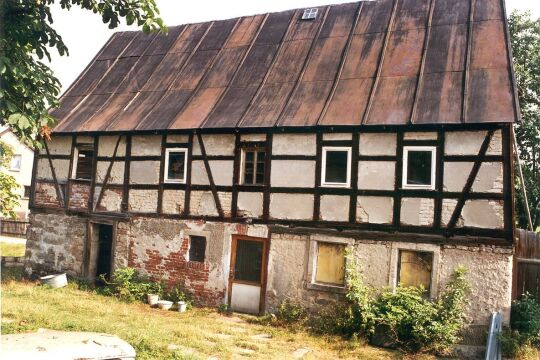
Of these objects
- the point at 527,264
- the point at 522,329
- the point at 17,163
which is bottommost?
the point at 522,329

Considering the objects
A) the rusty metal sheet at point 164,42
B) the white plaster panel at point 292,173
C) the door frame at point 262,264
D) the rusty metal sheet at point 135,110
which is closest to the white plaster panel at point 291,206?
the white plaster panel at point 292,173

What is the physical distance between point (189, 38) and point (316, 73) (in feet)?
19.9

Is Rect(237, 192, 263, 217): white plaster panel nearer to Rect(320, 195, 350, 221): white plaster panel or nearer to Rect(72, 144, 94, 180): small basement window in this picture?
Rect(320, 195, 350, 221): white plaster panel

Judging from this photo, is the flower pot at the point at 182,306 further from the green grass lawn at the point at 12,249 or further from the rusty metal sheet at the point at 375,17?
the green grass lawn at the point at 12,249

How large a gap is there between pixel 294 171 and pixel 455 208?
385 cm

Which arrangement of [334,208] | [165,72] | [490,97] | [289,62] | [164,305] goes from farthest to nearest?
[165,72] < [289,62] < [164,305] < [334,208] < [490,97]

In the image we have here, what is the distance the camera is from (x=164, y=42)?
1652cm

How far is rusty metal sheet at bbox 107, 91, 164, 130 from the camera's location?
1324 centimetres

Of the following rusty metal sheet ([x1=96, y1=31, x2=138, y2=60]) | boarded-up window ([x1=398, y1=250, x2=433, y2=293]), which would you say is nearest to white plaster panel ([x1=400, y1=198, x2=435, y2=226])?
boarded-up window ([x1=398, y1=250, x2=433, y2=293])

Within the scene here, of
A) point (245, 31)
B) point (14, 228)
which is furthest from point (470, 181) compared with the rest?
point (14, 228)

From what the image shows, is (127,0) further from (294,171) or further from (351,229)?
(351,229)

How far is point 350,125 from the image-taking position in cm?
1034

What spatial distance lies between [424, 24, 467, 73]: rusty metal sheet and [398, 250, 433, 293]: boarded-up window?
178 inches

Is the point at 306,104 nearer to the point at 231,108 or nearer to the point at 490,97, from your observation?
the point at 231,108
